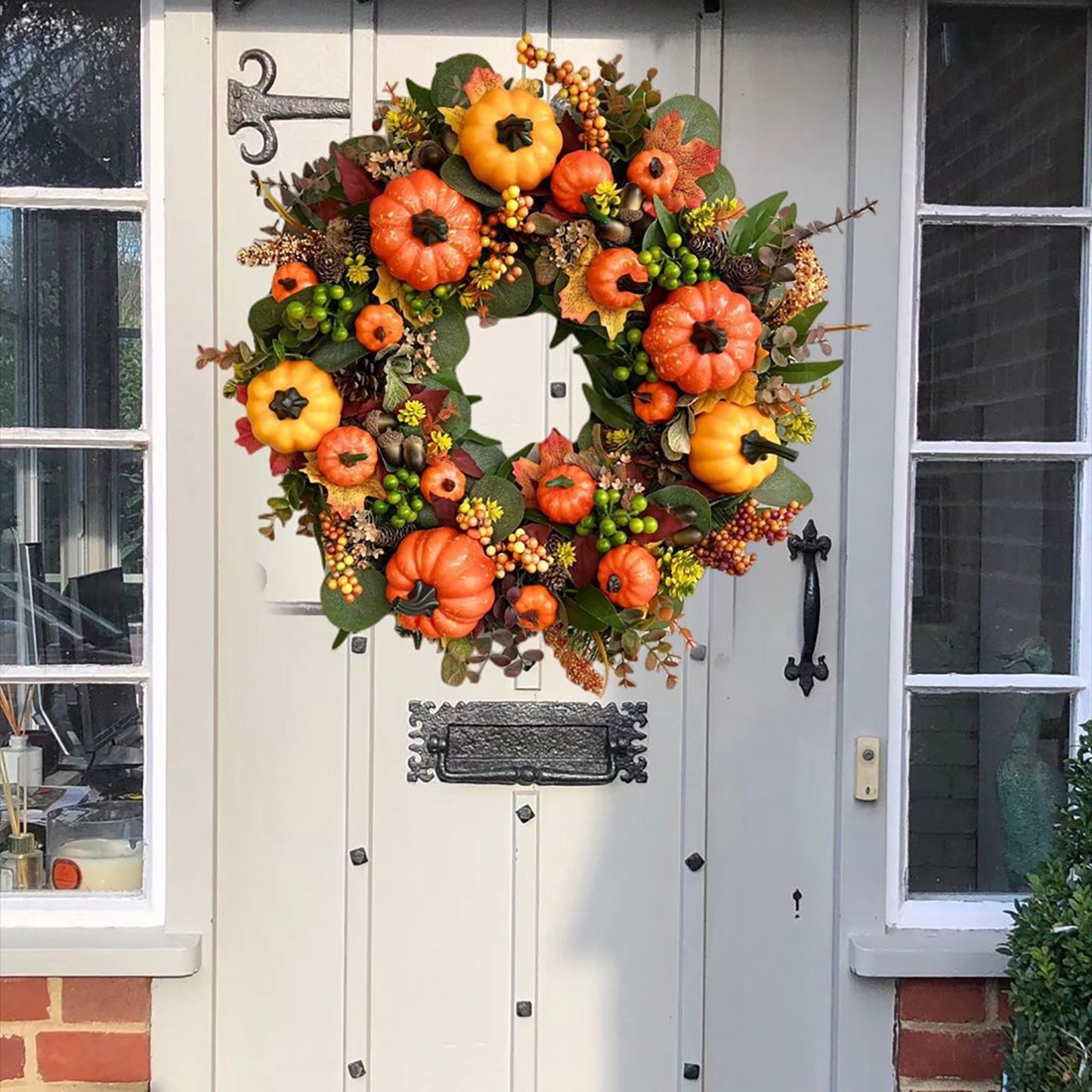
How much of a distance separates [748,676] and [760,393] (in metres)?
0.90

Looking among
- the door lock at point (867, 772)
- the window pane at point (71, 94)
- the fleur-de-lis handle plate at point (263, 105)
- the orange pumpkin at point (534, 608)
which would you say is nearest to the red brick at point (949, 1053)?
the door lock at point (867, 772)

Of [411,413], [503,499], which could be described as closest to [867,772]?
[503,499]

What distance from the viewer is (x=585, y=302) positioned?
1237 millimetres

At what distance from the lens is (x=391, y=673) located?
2.05 m

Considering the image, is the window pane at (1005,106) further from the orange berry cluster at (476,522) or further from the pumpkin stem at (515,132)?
the orange berry cluster at (476,522)

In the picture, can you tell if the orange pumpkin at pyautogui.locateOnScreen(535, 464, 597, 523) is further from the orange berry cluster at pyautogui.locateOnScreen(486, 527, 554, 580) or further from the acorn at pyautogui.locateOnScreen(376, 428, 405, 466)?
the acorn at pyautogui.locateOnScreen(376, 428, 405, 466)

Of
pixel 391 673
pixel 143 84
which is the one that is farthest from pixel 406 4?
pixel 391 673

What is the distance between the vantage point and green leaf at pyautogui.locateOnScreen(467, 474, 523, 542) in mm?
1240

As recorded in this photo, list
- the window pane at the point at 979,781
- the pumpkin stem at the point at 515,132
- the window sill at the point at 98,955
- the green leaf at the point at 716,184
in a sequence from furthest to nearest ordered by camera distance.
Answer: the window pane at the point at 979,781
the window sill at the point at 98,955
the green leaf at the point at 716,184
the pumpkin stem at the point at 515,132

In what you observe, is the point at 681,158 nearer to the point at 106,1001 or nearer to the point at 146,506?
the point at 146,506

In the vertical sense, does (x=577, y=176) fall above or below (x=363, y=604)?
above

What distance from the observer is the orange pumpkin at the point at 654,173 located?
3.98 ft

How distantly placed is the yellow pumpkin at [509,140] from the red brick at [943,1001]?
5.16ft

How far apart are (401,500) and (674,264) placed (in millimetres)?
382
